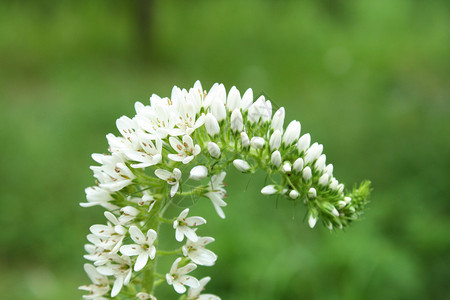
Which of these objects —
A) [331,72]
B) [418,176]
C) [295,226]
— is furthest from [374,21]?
[295,226]

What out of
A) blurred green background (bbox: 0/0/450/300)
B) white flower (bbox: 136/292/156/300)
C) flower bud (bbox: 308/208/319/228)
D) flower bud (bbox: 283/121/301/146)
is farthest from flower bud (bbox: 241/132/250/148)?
blurred green background (bbox: 0/0/450/300)

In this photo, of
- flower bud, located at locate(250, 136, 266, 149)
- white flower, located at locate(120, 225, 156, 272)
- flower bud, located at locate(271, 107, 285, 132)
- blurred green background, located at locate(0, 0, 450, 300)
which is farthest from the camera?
blurred green background, located at locate(0, 0, 450, 300)

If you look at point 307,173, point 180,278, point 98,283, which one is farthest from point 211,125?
point 98,283

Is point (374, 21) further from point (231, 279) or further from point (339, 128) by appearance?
point (231, 279)

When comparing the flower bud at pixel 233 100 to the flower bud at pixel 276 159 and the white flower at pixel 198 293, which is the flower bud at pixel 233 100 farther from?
the white flower at pixel 198 293

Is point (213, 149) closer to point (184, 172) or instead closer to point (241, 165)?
point (241, 165)

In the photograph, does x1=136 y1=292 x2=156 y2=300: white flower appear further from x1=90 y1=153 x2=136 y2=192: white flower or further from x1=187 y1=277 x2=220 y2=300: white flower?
x1=90 y1=153 x2=136 y2=192: white flower

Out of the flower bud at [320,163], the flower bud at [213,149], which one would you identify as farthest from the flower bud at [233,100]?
the flower bud at [320,163]
